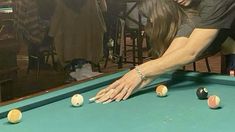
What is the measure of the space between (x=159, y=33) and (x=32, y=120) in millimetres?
1022

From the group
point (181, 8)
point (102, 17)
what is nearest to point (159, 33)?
point (181, 8)

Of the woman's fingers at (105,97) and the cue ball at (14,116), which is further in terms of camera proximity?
the woman's fingers at (105,97)

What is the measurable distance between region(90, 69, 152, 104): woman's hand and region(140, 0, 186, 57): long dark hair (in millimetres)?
383

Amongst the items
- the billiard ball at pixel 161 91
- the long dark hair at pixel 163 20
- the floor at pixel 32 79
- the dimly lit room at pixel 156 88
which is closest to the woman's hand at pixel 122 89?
the dimly lit room at pixel 156 88

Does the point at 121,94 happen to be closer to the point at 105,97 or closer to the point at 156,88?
the point at 105,97

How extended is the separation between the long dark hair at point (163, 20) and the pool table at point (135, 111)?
0.34 metres

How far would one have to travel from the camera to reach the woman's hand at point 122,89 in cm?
178

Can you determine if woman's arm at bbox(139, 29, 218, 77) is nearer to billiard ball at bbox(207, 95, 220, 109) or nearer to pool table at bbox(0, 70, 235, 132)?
pool table at bbox(0, 70, 235, 132)

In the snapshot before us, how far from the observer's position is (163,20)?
2.25 metres

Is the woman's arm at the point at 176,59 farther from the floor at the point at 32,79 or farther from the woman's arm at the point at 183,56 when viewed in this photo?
the floor at the point at 32,79

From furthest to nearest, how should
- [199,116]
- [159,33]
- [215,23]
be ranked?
1. [159,33]
2. [215,23]
3. [199,116]

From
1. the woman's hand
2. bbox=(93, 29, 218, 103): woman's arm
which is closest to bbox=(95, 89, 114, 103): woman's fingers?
the woman's hand

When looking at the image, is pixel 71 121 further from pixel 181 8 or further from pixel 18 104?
pixel 181 8

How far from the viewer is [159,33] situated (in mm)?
2275
